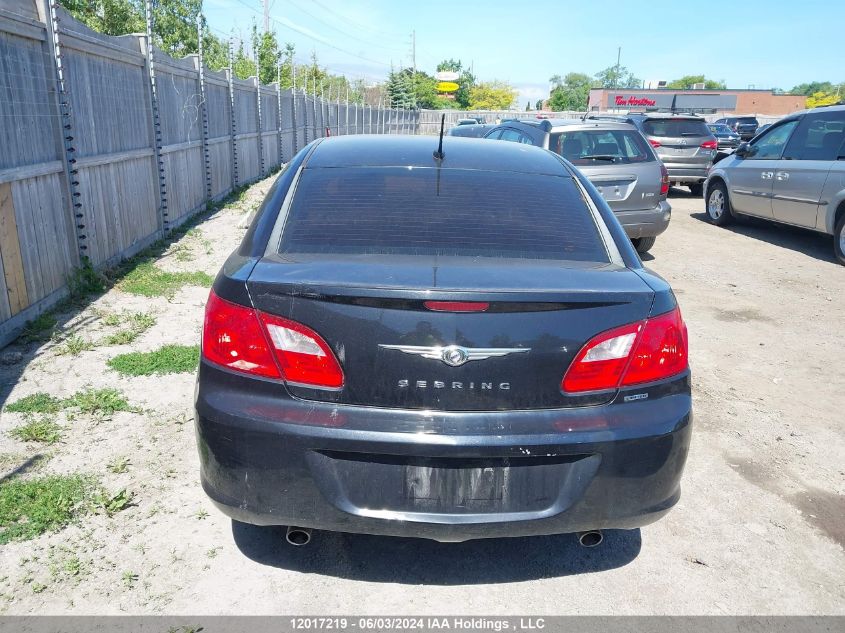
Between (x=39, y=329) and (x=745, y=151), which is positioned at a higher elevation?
(x=745, y=151)

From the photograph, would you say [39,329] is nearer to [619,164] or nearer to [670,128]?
[619,164]

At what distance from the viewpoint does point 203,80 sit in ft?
38.2

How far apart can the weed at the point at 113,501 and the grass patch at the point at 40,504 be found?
2.3 inches

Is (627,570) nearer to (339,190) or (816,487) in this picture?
(816,487)

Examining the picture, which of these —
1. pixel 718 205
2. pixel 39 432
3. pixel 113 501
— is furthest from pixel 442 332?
pixel 718 205

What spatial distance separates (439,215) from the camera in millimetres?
3057

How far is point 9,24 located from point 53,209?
150cm

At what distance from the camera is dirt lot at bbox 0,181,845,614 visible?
276 cm

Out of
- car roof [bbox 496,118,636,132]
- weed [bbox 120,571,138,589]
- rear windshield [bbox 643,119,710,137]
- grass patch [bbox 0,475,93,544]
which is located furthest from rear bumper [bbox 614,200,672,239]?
weed [bbox 120,571,138,589]

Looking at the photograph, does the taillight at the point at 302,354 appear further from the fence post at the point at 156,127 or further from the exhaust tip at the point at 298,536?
the fence post at the point at 156,127

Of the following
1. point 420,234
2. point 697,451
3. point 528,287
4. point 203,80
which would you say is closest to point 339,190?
point 420,234

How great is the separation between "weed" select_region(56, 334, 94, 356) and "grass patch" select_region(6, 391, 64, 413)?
0.81m

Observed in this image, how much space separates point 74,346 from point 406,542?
3357 millimetres

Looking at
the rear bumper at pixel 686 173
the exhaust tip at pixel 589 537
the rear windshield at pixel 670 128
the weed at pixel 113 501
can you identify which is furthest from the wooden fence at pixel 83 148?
the rear bumper at pixel 686 173
